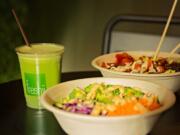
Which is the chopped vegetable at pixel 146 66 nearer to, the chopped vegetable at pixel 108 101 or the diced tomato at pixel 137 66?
the diced tomato at pixel 137 66

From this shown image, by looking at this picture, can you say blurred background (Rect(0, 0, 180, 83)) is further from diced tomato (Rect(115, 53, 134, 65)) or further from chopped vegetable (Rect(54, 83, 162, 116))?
chopped vegetable (Rect(54, 83, 162, 116))

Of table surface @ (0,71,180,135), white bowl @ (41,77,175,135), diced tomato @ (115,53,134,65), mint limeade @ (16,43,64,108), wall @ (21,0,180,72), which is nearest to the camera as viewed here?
white bowl @ (41,77,175,135)

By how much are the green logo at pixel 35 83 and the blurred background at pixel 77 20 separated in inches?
65.5

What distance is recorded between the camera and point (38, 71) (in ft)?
3.34

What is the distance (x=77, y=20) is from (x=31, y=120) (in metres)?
2.09

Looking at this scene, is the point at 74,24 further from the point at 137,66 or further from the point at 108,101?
the point at 108,101

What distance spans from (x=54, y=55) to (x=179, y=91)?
15.2 inches

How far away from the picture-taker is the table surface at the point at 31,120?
89 cm

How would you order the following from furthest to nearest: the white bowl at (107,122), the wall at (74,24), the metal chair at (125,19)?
the wall at (74,24), the metal chair at (125,19), the white bowl at (107,122)

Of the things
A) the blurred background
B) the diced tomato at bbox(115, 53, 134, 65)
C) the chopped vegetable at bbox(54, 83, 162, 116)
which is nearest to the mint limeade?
the chopped vegetable at bbox(54, 83, 162, 116)

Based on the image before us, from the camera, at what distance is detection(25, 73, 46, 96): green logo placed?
40.1 inches

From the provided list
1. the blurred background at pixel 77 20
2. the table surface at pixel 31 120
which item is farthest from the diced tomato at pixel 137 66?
the blurred background at pixel 77 20

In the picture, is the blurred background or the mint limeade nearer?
the mint limeade

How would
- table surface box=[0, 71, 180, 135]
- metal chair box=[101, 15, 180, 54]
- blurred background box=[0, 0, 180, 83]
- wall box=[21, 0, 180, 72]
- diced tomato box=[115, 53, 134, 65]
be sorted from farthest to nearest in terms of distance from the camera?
wall box=[21, 0, 180, 72]
blurred background box=[0, 0, 180, 83]
metal chair box=[101, 15, 180, 54]
diced tomato box=[115, 53, 134, 65]
table surface box=[0, 71, 180, 135]
